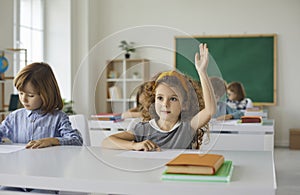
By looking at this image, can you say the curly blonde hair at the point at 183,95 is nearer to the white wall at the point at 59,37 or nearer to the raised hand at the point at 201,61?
the raised hand at the point at 201,61

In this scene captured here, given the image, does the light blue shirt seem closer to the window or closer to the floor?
the floor

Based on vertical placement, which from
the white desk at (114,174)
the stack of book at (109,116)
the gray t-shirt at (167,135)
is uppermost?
the stack of book at (109,116)

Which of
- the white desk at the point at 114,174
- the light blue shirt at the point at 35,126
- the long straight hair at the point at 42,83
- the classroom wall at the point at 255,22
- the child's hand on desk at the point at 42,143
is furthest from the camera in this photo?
the classroom wall at the point at 255,22

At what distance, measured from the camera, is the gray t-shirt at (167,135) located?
1455mm

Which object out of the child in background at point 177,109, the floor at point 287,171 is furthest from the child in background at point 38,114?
the floor at point 287,171

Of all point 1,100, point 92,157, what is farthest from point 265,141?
point 1,100

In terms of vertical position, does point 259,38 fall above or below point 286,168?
above

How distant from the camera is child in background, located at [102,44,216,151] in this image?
1.35 meters

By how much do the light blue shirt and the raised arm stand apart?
1.07 metres

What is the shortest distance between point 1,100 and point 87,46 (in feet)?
7.52

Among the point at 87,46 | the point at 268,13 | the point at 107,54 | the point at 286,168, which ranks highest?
the point at 268,13

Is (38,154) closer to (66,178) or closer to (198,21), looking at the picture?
(66,178)

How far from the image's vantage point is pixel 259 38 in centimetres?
744

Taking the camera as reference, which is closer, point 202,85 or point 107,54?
point 202,85
